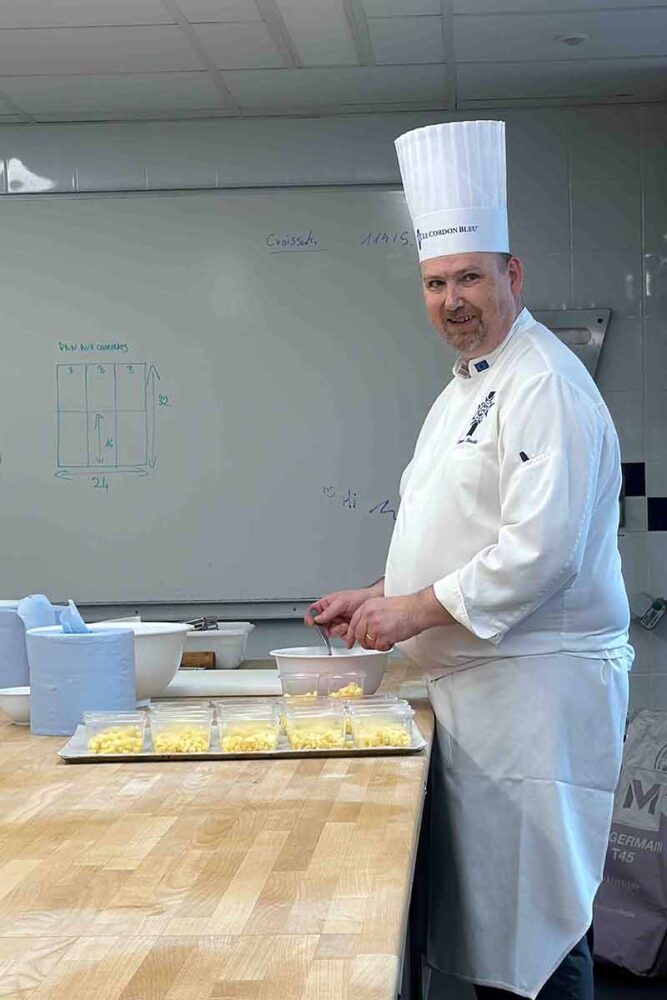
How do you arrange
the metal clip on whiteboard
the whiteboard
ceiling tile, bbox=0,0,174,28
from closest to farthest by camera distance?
1. the metal clip on whiteboard
2. ceiling tile, bbox=0,0,174,28
3. the whiteboard

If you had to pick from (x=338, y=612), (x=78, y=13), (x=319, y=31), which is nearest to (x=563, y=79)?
(x=319, y=31)

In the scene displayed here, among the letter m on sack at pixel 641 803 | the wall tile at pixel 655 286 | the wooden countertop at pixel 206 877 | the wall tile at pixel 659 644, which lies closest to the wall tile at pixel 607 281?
the wall tile at pixel 655 286

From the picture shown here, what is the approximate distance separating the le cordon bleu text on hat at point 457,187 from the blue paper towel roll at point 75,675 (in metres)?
0.95

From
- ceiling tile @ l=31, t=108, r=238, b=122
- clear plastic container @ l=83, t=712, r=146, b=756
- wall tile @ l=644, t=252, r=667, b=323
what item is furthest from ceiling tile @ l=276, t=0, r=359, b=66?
clear plastic container @ l=83, t=712, r=146, b=756

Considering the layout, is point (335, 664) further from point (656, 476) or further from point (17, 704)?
point (656, 476)

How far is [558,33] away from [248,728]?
251 centimetres

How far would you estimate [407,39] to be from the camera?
383 cm

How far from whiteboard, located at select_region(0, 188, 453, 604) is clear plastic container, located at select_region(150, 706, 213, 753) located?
8.21ft

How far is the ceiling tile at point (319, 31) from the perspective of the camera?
356 centimetres

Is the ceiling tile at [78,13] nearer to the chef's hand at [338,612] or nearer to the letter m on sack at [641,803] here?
the chef's hand at [338,612]

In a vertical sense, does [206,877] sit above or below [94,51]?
below

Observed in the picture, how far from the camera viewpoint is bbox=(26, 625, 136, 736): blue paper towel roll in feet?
7.00

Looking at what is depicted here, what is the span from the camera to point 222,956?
1.10 m

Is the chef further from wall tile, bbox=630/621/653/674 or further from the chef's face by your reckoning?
wall tile, bbox=630/621/653/674
